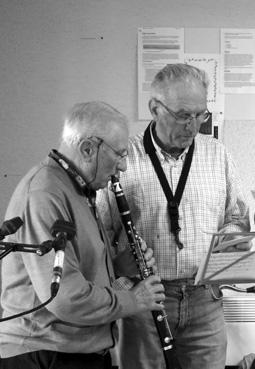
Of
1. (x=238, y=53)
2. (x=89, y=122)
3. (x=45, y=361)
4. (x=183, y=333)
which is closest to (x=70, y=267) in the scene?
(x=45, y=361)

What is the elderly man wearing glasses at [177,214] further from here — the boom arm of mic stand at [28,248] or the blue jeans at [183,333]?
the boom arm of mic stand at [28,248]

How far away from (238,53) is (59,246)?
179cm

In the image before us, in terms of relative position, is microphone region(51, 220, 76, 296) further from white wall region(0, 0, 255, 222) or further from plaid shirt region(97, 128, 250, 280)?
white wall region(0, 0, 255, 222)

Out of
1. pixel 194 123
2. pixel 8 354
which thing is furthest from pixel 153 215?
pixel 8 354

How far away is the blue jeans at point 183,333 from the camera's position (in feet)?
5.32

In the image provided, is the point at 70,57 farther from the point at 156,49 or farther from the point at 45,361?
the point at 45,361

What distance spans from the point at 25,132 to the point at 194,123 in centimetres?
109

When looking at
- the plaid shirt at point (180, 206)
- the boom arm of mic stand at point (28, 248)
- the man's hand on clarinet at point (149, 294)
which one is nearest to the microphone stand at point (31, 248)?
the boom arm of mic stand at point (28, 248)

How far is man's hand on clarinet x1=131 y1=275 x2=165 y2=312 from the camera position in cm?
136

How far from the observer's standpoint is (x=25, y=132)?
240 cm

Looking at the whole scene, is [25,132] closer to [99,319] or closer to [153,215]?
[153,215]

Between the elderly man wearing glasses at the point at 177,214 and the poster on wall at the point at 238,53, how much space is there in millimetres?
745

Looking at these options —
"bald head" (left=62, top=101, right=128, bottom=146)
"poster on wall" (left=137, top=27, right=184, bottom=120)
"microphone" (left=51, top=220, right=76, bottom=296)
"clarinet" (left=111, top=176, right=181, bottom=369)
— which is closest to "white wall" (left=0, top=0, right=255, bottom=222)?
"poster on wall" (left=137, top=27, right=184, bottom=120)

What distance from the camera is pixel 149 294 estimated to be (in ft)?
4.55
